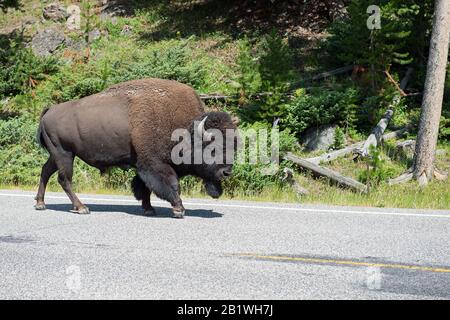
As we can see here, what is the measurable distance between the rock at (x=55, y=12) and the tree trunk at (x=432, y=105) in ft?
63.7

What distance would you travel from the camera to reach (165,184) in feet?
30.6

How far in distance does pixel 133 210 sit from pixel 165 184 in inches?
41.9

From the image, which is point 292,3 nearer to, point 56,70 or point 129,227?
point 56,70

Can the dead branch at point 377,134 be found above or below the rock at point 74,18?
below

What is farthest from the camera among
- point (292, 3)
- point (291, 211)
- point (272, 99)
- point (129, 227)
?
point (292, 3)

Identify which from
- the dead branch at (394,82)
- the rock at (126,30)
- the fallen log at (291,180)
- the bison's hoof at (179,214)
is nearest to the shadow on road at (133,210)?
the bison's hoof at (179,214)

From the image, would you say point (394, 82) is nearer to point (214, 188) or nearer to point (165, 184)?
point (214, 188)

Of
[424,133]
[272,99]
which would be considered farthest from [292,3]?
[424,133]

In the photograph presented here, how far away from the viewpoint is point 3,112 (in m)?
22.2

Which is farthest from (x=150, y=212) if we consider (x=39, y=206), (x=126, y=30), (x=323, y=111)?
(x=126, y=30)

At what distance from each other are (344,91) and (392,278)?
40.5 ft

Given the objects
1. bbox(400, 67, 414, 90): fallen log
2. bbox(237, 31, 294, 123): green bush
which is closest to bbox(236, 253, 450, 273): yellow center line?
bbox(237, 31, 294, 123): green bush

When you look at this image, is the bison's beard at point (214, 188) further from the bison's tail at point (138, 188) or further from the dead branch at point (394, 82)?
the dead branch at point (394, 82)

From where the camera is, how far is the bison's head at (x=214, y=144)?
9.06 meters
